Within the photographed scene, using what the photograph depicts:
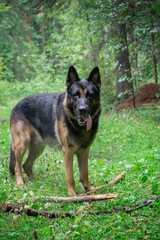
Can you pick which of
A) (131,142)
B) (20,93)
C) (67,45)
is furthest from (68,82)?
(20,93)

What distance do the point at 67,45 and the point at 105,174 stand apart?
795 centimetres

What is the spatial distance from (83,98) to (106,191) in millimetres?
1604

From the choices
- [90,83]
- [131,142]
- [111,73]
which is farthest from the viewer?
[111,73]

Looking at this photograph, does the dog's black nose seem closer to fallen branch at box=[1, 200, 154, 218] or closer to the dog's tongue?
the dog's tongue

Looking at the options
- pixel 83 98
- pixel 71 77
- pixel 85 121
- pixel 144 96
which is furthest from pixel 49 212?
pixel 144 96

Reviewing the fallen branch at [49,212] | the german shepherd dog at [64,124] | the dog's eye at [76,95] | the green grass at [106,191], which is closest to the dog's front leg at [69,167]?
the german shepherd dog at [64,124]

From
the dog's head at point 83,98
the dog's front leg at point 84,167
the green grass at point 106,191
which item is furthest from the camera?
the dog's front leg at point 84,167

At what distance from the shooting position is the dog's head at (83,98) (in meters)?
3.92

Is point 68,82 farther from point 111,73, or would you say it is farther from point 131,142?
point 111,73

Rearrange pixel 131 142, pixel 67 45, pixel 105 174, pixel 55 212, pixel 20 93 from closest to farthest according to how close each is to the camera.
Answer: pixel 55 212, pixel 105 174, pixel 131 142, pixel 67 45, pixel 20 93

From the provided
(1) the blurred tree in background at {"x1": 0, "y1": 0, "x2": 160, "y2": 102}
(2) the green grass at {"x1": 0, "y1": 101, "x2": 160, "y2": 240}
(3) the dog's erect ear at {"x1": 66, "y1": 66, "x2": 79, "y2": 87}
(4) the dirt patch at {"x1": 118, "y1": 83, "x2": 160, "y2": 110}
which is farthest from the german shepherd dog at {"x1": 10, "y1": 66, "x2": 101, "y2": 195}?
(4) the dirt patch at {"x1": 118, "y1": 83, "x2": 160, "y2": 110}

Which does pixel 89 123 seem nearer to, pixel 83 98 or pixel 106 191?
pixel 83 98

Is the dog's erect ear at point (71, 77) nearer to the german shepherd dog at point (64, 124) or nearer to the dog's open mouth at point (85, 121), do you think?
the german shepherd dog at point (64, 124)

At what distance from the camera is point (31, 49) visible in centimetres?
2270
